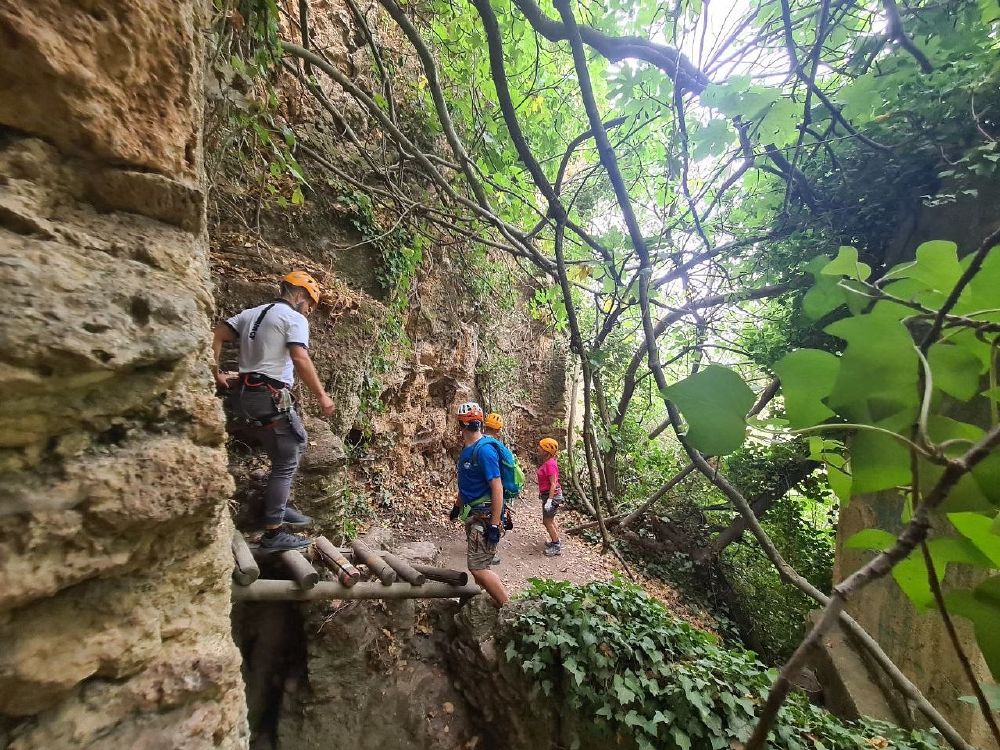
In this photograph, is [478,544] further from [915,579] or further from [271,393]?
[915,579]

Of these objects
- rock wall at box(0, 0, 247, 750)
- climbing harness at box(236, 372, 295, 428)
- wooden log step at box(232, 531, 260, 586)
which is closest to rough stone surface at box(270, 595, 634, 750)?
wooden log step at box(232, 531, 260, 586)

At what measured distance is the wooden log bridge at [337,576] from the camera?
2891 millimetres

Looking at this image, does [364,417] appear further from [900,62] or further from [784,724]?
[900,62]

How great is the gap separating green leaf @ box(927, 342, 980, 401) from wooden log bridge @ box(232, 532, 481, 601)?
3.21 m

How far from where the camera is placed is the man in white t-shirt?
2.99 metres

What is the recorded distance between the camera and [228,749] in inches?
40.2

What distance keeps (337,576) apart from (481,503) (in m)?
1.31

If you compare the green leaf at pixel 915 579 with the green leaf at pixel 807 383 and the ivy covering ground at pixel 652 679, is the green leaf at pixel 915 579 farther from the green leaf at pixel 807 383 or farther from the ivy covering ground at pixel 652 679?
the ivy covering ground at pixel 652 679

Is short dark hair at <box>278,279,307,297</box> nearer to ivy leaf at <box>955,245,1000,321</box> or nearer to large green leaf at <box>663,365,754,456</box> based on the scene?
large green leaf at <box>663,365,754,456</box>

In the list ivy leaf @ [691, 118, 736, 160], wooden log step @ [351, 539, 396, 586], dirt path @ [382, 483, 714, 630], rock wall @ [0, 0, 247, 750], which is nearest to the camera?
→ rock wall @ [0, 0, 247, 750]

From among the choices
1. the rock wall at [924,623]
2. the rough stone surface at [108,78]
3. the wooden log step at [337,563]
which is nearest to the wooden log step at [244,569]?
the wooden log step at [337,563]

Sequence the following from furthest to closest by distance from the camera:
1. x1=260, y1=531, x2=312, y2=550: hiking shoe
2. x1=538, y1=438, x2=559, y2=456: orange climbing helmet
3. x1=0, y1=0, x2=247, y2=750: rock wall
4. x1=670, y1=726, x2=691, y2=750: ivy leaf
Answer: x1=538, y1=438, x2=559, y2=456: orange climbing helmet, x1=260, y1=531, x2=312, y2=550: hiking shoe, x1=670, y1=726, x2=691, y2=750: ivy leaf, x1=0, y1=0, x2=247, y2=750: rock wall

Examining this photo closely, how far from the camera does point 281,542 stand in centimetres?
324

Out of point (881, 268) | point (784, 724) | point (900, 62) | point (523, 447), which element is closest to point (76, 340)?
point (900, 62)
